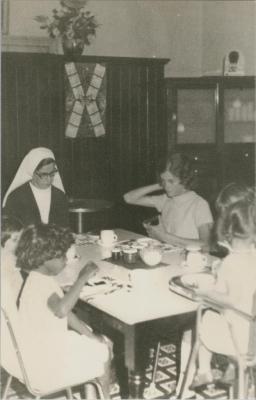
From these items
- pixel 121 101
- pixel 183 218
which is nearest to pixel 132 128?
pixel 121 101

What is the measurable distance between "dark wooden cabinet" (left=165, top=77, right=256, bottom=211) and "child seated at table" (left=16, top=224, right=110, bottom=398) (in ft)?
10.1

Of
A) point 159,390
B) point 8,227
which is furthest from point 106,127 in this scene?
point 159,390

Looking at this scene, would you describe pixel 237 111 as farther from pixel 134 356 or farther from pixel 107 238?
pixel 134 356

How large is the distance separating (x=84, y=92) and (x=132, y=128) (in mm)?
542

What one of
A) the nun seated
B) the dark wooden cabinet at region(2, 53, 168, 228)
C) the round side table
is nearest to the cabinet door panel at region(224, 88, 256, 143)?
the dark wooden cabinet at region(2, 53, 168, 228)

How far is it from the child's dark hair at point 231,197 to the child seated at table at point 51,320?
58cm

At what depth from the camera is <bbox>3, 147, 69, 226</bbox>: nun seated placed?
363cm

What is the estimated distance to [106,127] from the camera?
512 cm

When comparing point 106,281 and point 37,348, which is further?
point 106,281

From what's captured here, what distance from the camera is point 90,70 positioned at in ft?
16.3

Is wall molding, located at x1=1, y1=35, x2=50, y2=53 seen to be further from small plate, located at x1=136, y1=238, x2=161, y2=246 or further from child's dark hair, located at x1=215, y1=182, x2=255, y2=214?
child's dark hair, located at x1=215, y1=182, x2=255, y2=214

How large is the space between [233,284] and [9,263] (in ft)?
2.97

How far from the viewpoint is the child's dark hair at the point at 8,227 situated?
8.72 feet

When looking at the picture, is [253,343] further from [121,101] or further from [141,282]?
[121,101]
